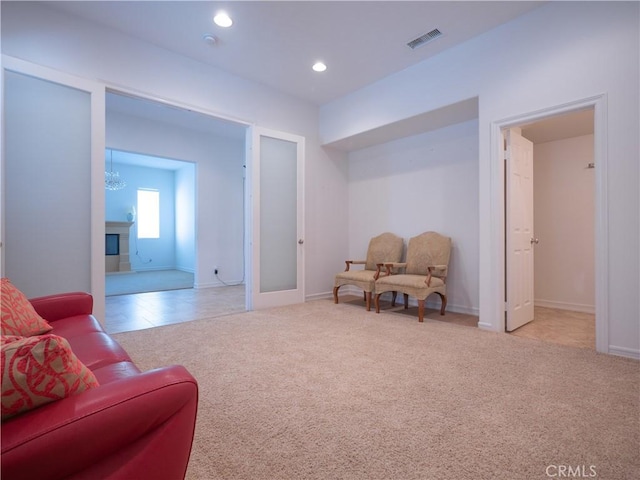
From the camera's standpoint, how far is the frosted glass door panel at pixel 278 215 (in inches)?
174

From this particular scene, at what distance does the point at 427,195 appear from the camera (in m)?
4.55

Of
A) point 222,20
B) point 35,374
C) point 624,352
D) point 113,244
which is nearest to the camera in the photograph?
point 35,374

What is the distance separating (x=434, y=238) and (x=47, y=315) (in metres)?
3.95

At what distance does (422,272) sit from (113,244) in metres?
8.30

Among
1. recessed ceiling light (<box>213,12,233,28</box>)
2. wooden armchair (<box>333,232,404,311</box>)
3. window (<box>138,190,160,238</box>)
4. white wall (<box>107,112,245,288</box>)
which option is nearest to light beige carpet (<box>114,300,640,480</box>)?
wooden armchair (<box>333,232,404,311</box>)

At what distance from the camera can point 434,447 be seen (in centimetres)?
144

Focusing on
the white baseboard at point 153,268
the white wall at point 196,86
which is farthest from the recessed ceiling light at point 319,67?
the white baseboard at point 153,268

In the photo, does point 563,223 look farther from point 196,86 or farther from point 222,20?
point 196,86

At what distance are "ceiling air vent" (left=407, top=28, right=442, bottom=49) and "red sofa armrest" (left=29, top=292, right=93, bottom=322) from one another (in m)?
3.83

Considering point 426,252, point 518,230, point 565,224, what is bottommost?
point 426,252

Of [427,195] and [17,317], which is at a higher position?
[427,195]

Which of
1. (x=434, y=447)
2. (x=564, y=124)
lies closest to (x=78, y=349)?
(x=434, y=447)

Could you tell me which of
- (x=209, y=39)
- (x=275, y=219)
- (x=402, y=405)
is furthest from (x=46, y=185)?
(x=402, y=405)

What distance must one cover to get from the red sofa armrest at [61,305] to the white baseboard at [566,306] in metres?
5.31
